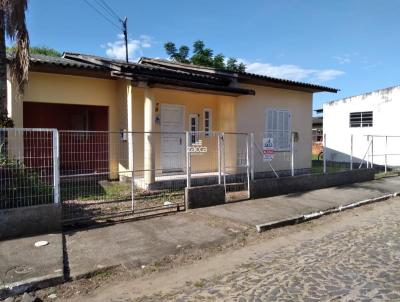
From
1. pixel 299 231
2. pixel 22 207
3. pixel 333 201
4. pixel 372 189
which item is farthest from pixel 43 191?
pixel 372 189

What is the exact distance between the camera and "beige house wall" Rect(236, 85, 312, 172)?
488 inches

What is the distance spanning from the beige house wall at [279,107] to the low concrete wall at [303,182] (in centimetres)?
209

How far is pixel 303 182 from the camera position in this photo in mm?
10742

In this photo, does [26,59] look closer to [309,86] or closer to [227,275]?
[227,275]

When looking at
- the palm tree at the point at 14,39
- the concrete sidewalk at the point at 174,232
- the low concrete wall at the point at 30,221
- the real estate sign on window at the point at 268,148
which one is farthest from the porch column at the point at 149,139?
the low concrete wall at the point at 30,221

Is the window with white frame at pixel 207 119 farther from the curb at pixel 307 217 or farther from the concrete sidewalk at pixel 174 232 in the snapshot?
the curb at pixel 307 217

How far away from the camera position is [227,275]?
4.64 metres

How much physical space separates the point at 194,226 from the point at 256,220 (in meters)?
1.34

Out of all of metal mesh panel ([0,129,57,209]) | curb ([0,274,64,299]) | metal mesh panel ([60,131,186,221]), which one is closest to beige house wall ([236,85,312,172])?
metal mesh panel ([60,131,186,221])

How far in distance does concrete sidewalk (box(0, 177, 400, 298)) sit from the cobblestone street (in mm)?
1150

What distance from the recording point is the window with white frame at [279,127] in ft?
42.9

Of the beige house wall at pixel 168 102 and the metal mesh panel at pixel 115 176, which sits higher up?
the beige house wall at pixel 168 102

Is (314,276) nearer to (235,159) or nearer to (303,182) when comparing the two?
(303,182)

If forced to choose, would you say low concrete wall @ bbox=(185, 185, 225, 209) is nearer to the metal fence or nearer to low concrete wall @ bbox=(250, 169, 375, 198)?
the metal fence
